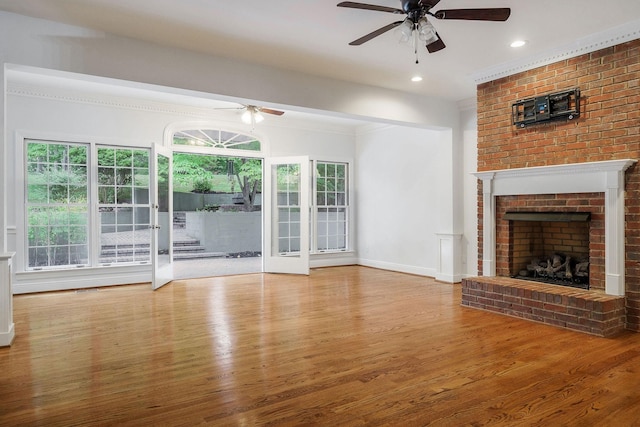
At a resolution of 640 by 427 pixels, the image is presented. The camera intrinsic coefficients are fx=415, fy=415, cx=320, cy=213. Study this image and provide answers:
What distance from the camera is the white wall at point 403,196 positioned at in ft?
21.5

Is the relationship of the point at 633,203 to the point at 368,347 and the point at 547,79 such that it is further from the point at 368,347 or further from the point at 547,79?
the point at 368,347

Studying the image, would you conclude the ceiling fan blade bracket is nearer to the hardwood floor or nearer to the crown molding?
the crown molding

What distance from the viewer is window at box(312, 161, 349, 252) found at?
8.20 m

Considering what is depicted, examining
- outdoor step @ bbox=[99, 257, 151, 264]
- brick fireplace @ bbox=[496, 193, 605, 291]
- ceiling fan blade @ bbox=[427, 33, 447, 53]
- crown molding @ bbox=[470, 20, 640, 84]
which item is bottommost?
outdoor step @ bbox=[99, 257, 151, 264]

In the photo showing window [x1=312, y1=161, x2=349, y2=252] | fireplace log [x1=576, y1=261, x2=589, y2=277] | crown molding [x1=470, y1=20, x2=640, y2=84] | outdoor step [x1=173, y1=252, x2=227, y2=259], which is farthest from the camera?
outdoor step [x1=173, y1=252, x2=227, y2=259]

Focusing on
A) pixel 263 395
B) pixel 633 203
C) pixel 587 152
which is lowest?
pixel 263 395

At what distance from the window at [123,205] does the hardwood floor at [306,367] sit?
4.87 ft

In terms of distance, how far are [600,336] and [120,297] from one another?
5341 mm

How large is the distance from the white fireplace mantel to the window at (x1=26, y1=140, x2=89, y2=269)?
220 inches

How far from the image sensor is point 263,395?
2.51 meters

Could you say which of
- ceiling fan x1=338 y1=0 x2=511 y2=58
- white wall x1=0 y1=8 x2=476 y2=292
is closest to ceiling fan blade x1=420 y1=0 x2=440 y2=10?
ceiling fan x1=338 y1=0 x2=511 y2=58

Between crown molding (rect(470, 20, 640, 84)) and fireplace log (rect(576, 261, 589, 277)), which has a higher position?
crown molding (rect(470, 20, 640, 84))

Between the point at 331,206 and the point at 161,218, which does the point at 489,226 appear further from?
the point at 161,218

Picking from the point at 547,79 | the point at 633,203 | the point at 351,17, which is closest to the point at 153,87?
the point at 351,17
